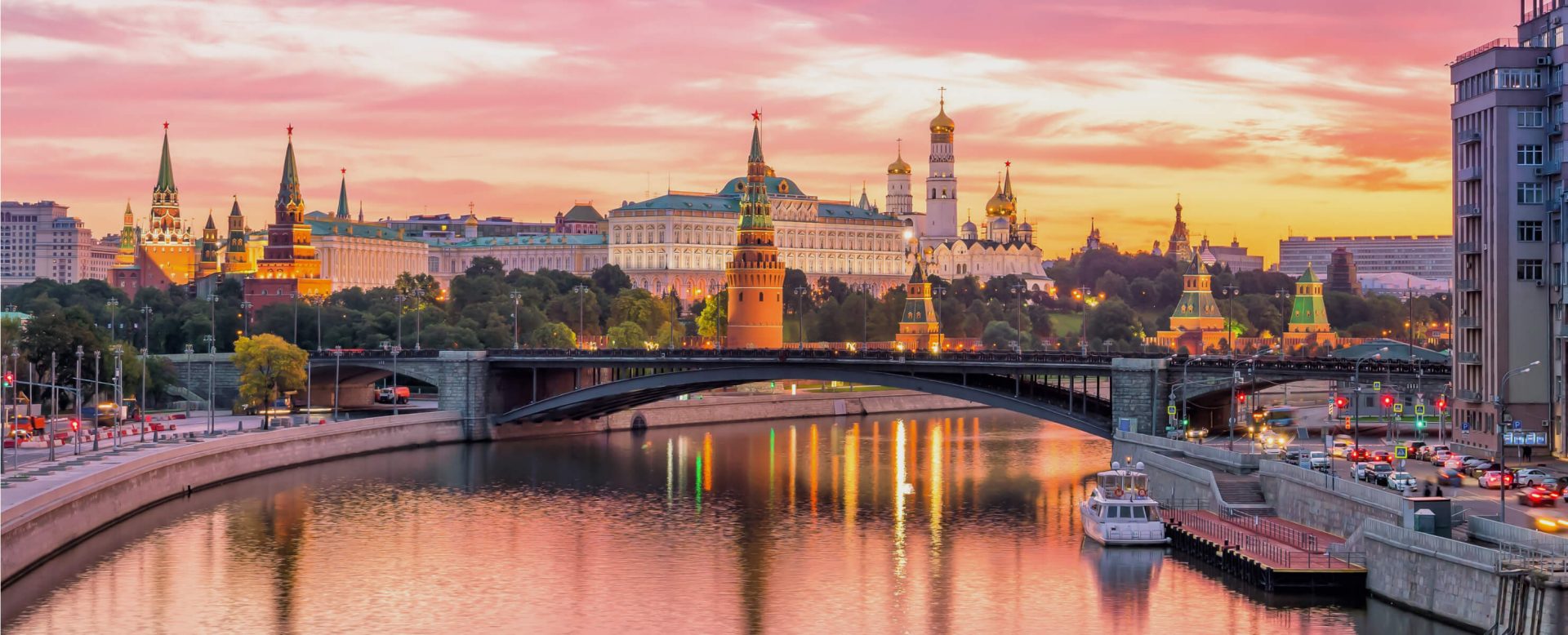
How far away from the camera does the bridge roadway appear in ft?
313

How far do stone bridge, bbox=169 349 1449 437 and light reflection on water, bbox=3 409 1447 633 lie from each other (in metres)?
4.29

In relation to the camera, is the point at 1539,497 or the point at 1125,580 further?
the point at 1125,580

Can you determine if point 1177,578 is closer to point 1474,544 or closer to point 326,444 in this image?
point 1474,544

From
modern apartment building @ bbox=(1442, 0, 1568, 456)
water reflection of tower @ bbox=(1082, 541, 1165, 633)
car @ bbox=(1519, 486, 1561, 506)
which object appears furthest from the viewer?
modern apartment building @ bbox=(1442, 0, 1568, 456)

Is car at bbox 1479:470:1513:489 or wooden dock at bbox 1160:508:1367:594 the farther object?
car at bbox 1479:470:1513:489


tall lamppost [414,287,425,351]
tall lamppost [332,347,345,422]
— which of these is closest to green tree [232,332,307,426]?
tall lamppost [332,347,345,422]

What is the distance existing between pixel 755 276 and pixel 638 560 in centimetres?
11675

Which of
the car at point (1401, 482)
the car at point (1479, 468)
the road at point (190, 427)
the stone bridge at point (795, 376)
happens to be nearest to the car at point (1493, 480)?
the car at point (1401, 482)

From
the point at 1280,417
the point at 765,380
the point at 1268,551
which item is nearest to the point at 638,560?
the point at 1268,551

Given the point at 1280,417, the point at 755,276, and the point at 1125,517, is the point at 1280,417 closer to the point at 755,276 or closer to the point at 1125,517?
the point at 1125,517

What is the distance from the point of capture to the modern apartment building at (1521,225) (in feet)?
264

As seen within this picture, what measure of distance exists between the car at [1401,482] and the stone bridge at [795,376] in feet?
75.3

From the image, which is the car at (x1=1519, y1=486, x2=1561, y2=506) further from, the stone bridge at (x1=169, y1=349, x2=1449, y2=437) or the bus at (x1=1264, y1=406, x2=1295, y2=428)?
the bus at (x1=1264, y1=406, x2=1295, y2=428)

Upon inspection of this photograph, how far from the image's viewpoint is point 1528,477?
68125mm
